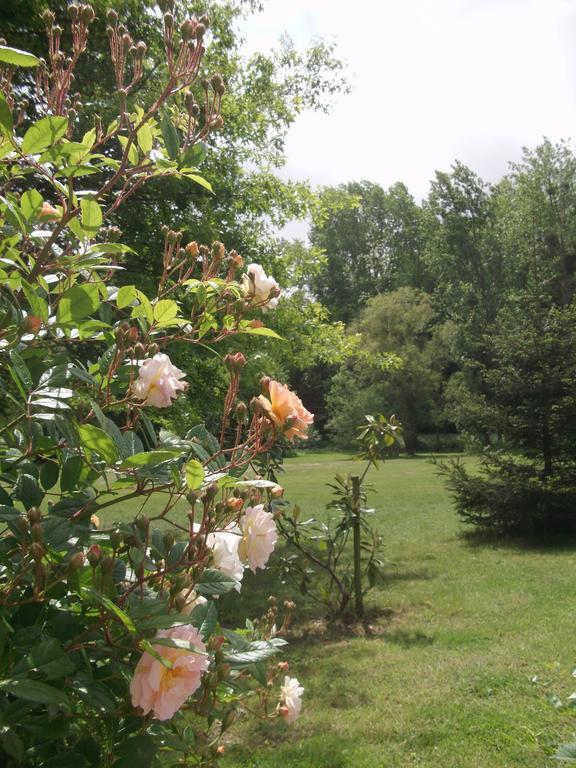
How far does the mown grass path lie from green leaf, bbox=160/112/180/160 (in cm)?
281

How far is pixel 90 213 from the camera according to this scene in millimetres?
1072

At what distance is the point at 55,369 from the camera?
0.98m

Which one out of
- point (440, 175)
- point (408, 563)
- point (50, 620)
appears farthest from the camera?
point (440, 175)

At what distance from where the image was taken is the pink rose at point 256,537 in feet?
3.32

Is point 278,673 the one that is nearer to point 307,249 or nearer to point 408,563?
point 408,563

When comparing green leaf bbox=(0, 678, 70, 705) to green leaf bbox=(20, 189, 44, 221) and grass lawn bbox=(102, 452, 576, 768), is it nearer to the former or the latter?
green leaf bbox=(20, 189, 44, 221)

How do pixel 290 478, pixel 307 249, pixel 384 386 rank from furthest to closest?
pixel 384 386 → pixel 290 478 → pixel 307 249

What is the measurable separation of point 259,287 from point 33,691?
0.79 metres

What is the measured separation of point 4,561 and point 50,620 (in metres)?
0.11

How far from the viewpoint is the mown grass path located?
3.10 m

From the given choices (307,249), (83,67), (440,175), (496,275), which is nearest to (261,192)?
(307,249)

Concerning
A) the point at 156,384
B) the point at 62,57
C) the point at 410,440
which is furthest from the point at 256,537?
the point at 410,440

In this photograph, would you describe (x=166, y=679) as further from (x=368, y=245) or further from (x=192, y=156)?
(x=368, y=245)

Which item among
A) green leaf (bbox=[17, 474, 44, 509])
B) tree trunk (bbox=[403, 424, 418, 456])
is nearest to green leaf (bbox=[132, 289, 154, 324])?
green leaf (bbox=[17, 474, 44, 509])
